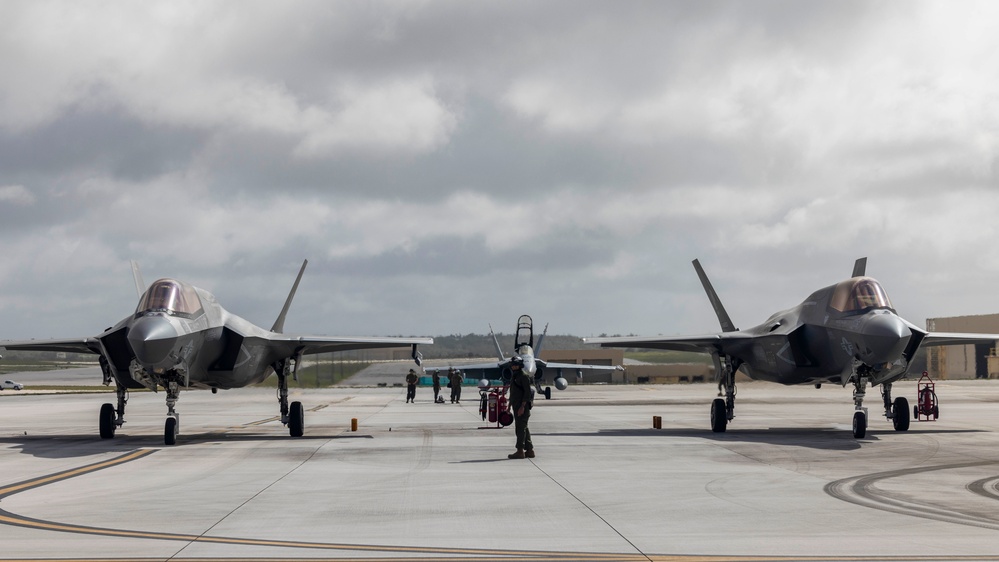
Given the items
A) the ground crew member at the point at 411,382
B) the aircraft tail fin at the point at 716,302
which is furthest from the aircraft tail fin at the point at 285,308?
the ground crew member at the point at 411,382

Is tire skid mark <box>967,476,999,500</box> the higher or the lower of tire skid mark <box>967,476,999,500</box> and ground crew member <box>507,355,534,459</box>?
the lower

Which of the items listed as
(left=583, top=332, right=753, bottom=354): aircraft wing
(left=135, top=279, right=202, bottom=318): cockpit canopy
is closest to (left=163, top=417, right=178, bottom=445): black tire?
(left=135, top=279, right=202, bottom=318): cockpit canopy

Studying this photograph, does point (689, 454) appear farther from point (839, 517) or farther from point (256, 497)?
point (256, 497)

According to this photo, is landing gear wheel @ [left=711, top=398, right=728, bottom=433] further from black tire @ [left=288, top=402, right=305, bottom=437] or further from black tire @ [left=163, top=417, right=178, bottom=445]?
black tire @ [left=163, top=417, right=178, bottom=445]

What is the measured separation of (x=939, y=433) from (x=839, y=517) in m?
13.7

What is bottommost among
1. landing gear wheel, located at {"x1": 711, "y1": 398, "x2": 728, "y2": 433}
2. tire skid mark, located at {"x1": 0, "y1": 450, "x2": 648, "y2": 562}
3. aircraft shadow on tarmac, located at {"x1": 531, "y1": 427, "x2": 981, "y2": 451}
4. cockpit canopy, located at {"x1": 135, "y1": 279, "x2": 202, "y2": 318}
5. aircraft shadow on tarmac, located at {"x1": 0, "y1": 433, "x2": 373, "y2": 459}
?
aircraft shadow on tarmac, located at {"x1": 0, "y1": 433, "x2": 373, "y2": 459}

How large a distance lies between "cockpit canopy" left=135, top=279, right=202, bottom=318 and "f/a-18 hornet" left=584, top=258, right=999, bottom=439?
403 inches

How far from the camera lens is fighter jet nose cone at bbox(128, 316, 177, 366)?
54.4ft

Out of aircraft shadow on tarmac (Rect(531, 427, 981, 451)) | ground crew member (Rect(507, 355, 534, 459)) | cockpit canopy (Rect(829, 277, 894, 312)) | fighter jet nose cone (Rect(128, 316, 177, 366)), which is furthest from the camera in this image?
cockpit canopy (Rect(829, 277, 894, 312))

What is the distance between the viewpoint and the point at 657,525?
27.8 feet

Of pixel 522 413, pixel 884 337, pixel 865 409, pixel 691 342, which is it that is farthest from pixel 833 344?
pixel 522 413

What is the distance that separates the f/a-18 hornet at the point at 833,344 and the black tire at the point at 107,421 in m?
11.7

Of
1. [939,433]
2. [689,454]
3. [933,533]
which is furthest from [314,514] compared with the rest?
[939,433]

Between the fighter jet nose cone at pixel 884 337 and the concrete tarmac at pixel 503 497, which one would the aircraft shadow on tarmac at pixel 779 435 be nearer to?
the concrete tarmac at pixel 503 497
